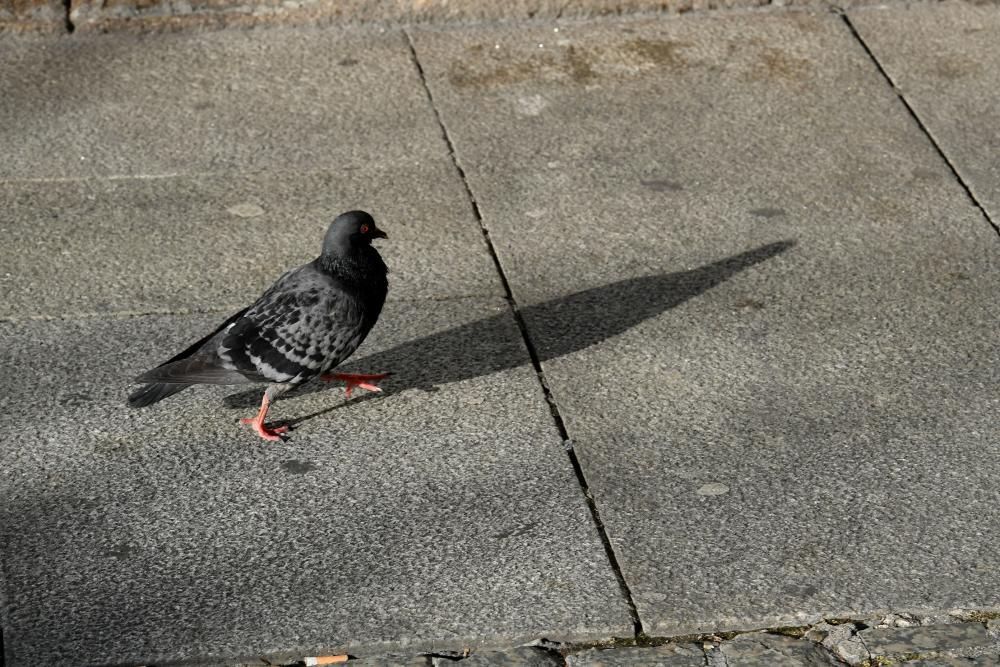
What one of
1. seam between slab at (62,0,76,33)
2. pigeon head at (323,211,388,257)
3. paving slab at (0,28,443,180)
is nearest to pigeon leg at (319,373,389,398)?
pigeon head at (323,211,388,257)

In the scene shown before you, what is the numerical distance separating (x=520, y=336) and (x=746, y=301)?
91cm

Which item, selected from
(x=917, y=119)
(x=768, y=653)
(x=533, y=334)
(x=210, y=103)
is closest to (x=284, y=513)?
(x=533, y=334)

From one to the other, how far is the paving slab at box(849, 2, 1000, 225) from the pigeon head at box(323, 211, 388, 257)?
9.20ft

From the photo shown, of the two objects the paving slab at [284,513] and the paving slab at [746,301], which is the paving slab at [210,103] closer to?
the paving slab at [746,301]

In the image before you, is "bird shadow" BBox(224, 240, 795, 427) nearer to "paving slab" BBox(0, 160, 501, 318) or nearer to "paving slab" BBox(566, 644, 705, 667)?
"paving slab" BBox(0, 160, 501, 318)

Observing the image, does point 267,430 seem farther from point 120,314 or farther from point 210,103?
point 210,103

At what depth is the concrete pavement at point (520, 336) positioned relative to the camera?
404 cm

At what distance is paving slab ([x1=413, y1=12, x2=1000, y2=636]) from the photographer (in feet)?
13.8

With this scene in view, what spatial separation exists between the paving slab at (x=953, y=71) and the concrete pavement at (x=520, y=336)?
2cm

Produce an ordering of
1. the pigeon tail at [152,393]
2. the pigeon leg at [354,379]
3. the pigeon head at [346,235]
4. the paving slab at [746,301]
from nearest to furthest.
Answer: the paving slab at [746,301]
the pigeon tail at [152,393]
the pigeon head at [346,235]
the pigeon leg at [354,379]

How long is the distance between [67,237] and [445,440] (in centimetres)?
206

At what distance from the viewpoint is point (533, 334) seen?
5.32 meters

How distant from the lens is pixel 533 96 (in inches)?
273

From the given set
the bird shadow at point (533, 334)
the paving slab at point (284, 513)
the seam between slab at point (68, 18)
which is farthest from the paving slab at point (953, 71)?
the seam between slab at point (68, 18)
